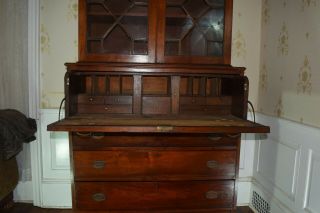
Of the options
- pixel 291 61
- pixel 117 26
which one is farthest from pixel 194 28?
pixel 291 61

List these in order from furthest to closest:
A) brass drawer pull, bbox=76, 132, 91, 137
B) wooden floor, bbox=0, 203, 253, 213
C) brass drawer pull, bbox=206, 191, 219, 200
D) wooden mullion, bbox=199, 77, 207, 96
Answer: wooden floor, bbox=0, 203, 253, 213, wooden mullion, bbox=199, 77, 207, 96, brass drawer pull, bbox=206, 191, 219, 200, brass drawer pull, bbox=76, 132, 91, 137

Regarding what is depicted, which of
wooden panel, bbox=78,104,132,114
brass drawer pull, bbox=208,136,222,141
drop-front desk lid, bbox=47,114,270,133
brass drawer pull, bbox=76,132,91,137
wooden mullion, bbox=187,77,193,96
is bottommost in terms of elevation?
brass drawer pull, bbox=208,136,222,141

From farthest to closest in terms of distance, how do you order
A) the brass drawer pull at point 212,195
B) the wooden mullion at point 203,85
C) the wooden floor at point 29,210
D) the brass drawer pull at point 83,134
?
the wooden floor at point 29,210, the wooden mullion at point 203,85, the brass drawer pull at point 212,195, the brass drawer pull at point 83,134

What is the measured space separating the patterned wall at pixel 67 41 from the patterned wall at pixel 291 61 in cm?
6

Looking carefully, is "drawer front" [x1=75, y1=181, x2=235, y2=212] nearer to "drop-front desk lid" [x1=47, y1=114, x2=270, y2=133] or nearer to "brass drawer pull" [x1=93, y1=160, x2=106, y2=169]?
"brass drawer pull" [x1=93, y1=160, x2=106, y2=169]

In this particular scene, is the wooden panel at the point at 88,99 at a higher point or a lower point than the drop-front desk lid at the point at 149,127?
higher

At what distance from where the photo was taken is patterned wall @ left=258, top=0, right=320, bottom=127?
1.29m

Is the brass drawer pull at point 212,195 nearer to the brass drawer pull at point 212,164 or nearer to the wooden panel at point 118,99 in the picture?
the brass drawer pull at point 212,164

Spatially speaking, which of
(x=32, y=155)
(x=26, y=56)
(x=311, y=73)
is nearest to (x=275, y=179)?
(x=311, y=73)

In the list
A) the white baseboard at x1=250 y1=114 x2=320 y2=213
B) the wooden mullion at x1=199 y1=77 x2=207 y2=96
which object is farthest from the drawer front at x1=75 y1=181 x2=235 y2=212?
the wooden mullion at x1=199 y1=77 x2=207 y2=96

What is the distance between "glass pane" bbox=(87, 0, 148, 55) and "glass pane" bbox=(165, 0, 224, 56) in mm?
160

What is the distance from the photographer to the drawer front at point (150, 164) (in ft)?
4.49

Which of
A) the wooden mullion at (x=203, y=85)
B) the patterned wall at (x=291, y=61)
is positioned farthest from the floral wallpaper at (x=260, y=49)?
the wooden mullion at (x=203, y=85)

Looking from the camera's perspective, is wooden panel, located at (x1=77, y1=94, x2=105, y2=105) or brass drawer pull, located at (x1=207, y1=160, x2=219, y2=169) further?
wooden panel, located at (x1=77, y1=94, x2=105, y2=105)
